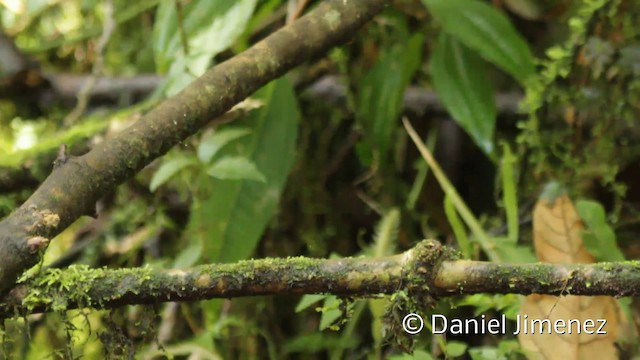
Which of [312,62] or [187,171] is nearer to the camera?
[187,171]

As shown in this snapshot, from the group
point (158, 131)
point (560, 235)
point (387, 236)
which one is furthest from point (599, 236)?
point (158, 131)

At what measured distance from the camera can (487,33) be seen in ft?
3.98

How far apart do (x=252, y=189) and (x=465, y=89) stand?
0.39 meters

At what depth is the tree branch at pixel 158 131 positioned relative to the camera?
70 centimetres

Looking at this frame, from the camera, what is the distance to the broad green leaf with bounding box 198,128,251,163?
1.12m

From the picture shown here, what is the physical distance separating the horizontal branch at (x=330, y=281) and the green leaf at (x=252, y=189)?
18.1 inches

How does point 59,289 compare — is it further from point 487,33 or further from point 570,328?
point 487,33

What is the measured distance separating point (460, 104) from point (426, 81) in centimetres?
30

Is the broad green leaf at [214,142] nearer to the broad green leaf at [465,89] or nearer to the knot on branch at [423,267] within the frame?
the broad green leaf at [465,89]

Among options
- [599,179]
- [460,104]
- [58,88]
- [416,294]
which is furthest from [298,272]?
[58,88]

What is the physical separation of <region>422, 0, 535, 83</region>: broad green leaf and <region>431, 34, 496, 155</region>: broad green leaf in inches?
2.8

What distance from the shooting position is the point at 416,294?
696 mm

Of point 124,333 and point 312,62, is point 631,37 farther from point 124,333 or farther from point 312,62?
point 124,333

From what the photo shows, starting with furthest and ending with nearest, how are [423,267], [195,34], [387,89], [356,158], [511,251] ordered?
[356,158] < [387,89] < [195,34] < [511,251] < [423,267]
